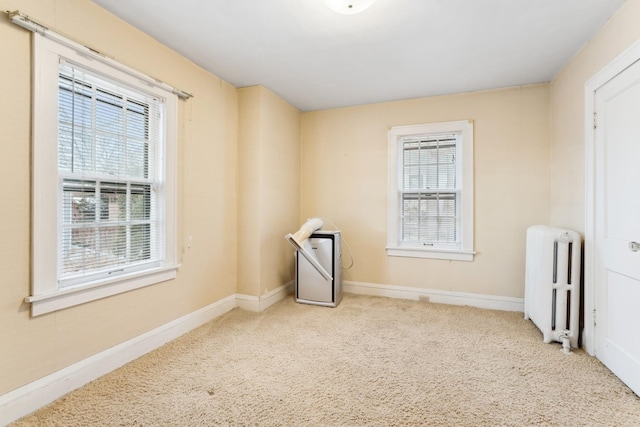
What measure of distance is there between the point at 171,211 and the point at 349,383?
1925mm

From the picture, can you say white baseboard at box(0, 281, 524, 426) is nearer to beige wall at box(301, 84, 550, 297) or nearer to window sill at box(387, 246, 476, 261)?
beige wall at box(301, 84, 550, 297)

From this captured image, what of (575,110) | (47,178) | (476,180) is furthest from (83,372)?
(575,110)

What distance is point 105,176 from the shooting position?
6.77ft

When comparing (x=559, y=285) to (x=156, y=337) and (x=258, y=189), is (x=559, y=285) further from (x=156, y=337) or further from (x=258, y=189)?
(x=156, y=337)

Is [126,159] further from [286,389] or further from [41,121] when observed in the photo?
[286,389]

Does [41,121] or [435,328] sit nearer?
[41,121]

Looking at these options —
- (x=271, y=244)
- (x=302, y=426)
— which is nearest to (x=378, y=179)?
(x=271, y=244)

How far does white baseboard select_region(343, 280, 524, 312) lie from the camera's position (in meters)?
3.29

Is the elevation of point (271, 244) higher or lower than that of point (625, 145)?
lower

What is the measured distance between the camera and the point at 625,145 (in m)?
1.96

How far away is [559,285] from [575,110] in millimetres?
1497

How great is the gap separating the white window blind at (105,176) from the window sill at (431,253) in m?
2.59

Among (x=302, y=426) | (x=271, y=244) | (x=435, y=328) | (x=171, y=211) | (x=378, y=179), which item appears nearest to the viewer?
(x=302, y=426)

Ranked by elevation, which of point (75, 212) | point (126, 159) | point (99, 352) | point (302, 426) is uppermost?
point (126, 159)
